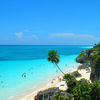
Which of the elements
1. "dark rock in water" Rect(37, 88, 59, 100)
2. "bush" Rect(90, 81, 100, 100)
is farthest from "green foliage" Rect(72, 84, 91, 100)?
"dark rock in water" Rect(37, 88, 59, 100)

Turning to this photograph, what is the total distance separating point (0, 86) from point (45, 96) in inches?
620

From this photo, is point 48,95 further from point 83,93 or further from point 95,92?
point 95,92

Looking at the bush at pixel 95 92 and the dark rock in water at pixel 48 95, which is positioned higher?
the bush at pixel 95 92

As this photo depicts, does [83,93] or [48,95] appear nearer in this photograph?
[83,93]

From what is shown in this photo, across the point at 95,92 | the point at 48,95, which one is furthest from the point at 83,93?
the point at 48,95

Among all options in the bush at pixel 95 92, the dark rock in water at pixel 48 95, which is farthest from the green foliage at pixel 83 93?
the dark rock in water at pixel 48 95

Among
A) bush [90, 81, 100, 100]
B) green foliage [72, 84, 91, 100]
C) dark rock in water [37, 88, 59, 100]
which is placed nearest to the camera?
green foliage [72, 84, 91, 100]

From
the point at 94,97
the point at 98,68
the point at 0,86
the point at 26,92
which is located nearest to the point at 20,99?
the point at 26,92

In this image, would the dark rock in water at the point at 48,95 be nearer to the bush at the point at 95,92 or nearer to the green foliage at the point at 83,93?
the green foliage at the point at 83,93

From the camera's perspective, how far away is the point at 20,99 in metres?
24.1

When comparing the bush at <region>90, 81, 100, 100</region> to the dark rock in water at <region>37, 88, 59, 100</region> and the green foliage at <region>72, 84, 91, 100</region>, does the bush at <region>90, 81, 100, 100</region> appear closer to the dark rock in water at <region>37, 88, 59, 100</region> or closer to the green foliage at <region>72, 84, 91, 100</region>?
the green foliage at <region>72, 84, 91, 100</region>

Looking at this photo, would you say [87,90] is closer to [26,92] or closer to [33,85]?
[26,92]

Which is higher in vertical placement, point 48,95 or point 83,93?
point 83,93

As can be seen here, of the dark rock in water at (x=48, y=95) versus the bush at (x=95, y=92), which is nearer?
the bush at (x=95, y=92)
